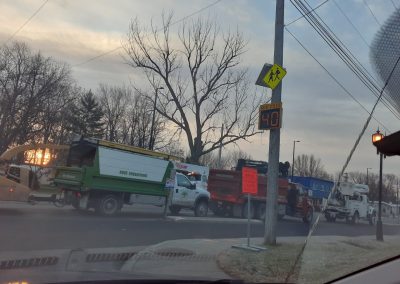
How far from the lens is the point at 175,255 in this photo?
410 inches

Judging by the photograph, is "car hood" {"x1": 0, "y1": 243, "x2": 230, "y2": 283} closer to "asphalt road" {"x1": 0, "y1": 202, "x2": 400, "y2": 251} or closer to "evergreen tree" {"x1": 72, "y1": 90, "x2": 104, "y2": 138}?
"asphalt road" {"x1": 0, "y1": 202, "x2": 400, "y2": 251}

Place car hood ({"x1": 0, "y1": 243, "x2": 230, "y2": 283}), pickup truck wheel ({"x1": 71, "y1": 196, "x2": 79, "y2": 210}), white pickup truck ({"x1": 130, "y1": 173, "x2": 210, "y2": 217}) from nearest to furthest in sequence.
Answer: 1. car hood ({"x1": 0, "y1": 243, "x2": 230, "y2": 283})
2. pickup truck wheel ({"x1": 71, "y1": 196, "x2": 79, "y2": 210})
3. white pickup truck ({"x1": 130, "y1": 173, "x2": 210, "y2": 217})

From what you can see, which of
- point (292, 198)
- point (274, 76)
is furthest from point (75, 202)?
point (292, 198)

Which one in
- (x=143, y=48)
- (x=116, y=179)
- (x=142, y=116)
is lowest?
(x=116, y=179)

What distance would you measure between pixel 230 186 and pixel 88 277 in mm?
22359

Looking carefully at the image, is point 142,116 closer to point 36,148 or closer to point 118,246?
point 36,148

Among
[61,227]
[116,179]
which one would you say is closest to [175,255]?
[61,227]

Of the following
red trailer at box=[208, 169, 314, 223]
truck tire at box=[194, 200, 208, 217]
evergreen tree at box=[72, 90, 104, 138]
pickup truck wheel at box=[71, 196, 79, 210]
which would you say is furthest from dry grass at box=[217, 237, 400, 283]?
evergreen tree at box=[72, 90, 104, 138]

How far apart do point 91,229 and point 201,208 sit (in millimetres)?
10568

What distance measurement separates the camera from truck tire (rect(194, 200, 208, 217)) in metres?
23.8

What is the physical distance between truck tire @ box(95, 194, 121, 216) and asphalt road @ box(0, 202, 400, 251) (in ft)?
0.99

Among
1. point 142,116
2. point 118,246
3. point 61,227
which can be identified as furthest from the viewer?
point 142,116

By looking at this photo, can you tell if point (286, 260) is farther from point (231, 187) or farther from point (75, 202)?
point (231, 187)

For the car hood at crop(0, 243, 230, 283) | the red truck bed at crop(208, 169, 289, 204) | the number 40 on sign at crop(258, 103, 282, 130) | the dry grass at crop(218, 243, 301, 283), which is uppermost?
the number 40 on sign at crop(258, 103, 282, 130)
